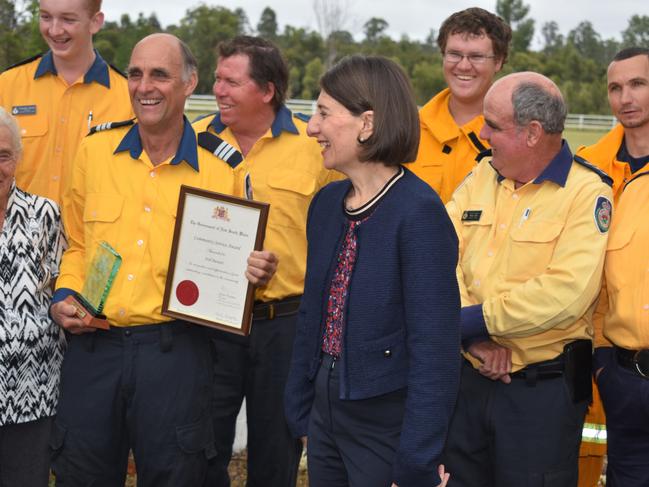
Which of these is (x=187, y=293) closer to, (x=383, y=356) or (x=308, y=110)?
(x=383, y=356)

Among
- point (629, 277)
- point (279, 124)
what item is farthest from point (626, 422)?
point (279, 124)

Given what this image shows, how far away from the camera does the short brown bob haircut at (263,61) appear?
507cm

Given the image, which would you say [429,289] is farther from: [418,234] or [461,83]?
[461,83]

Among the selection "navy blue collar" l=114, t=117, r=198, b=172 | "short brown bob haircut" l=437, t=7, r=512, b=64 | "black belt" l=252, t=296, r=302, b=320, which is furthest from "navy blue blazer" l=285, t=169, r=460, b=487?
"short brown bob haircut" l=437, t=7, r=512, b=64

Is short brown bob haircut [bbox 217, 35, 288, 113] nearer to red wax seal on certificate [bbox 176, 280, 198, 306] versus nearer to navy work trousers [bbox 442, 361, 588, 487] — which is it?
red wax seal on certificate [bbox 176, 280, 198, 306]

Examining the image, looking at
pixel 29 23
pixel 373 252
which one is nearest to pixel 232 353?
pixel 373 252

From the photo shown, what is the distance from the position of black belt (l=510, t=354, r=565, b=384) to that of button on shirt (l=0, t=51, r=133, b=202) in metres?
2.69

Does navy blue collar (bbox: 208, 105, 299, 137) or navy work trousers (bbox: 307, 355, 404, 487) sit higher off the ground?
navy blue collar (bbox: 208, 105, 299, 137)

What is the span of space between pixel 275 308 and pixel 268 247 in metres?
0.33

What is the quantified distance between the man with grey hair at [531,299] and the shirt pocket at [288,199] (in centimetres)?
117

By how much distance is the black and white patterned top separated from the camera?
3938mm

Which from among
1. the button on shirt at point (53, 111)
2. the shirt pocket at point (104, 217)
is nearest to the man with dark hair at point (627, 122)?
the shirt pocket at point (104, 217)

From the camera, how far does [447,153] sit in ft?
16.7

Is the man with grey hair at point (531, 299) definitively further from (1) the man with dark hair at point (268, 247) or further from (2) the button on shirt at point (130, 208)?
(2) the button on shirt at point (130, 208)
